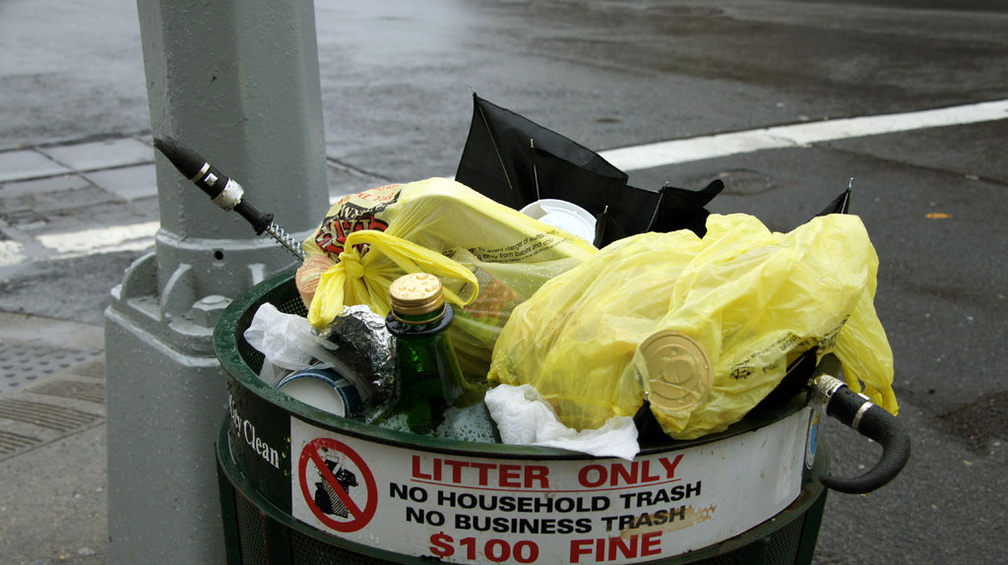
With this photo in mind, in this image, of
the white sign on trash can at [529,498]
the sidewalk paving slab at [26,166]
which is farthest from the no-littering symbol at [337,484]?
the sidewalk paving slab at [26,166]

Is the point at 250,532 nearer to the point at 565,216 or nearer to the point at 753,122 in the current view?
the point at 565,216

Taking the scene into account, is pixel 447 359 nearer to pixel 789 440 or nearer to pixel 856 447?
pixel 789 440

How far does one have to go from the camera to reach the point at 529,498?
4.33 ft

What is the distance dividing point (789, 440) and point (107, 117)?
7.63 metres

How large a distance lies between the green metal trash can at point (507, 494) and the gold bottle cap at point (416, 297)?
169mm

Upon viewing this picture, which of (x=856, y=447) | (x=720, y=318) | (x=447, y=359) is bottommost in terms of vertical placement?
(x=856, y=447)

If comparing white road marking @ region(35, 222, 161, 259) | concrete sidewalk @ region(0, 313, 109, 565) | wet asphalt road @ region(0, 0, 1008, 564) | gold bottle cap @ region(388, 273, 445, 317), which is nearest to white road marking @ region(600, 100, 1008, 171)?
A: wet asphalt road @ region(0, 0, 1008, 564)

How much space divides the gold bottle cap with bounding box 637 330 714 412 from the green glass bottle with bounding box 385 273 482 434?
294 millimetres

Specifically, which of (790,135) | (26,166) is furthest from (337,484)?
(790,135)

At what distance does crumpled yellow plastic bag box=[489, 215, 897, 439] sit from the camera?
1293mm

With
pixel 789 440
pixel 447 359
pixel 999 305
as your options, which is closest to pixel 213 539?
pixel 447 359

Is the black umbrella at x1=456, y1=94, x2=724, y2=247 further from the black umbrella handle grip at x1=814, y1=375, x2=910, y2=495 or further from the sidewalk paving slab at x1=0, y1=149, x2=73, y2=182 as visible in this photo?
the sidewalk paving slab at x1=0, y1=149, x2=73, y2=182

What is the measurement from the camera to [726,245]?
4.85 feet

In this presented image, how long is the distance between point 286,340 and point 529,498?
520mm
